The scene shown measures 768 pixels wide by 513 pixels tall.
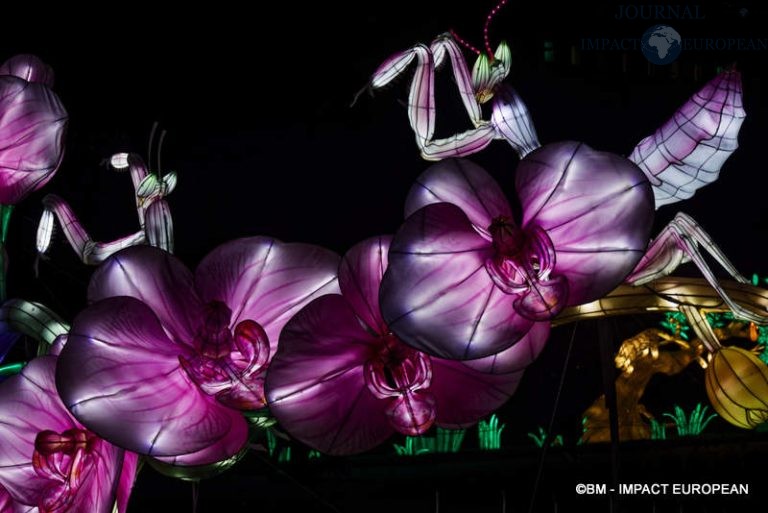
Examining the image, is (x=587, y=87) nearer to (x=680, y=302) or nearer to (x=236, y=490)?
(x=236, y=490)

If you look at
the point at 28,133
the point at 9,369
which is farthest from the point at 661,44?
the point at 9,369

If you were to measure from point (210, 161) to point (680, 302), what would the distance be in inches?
84.8

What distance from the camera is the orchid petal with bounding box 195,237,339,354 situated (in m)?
1.12

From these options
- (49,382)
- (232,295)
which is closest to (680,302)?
(232,295)

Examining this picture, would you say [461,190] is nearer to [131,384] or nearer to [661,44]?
[131,384]

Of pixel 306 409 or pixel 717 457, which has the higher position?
pixel 306 409

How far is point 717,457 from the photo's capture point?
10.2ft

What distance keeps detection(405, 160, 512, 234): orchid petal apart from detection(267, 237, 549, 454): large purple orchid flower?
0.24 feet

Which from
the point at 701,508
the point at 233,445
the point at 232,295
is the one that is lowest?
the point at 701,508

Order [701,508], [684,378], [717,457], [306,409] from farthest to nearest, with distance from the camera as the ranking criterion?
1. [684,378]
2. [717,457]
3. [701,508]
4. [306,409]

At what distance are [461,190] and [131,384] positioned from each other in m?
0.40

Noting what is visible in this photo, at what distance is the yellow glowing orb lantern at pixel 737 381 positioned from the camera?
1.31m

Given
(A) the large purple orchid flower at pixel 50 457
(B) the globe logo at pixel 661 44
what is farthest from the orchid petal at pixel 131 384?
(B) the globe logo at pixel 661 44

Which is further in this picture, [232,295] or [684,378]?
[684,378]
